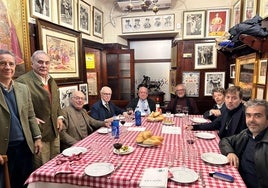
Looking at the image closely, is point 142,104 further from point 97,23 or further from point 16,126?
point 16,126

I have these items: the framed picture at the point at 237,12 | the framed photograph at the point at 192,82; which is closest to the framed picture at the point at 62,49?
the framed photograph at the point at 192,82

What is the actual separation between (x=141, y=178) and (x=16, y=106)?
1.26 meters

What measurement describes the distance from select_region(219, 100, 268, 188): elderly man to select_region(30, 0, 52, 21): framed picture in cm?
243

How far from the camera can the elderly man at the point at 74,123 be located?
2.23 m

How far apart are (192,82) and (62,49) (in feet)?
8.37

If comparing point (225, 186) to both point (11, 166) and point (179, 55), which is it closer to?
point (11, 166)

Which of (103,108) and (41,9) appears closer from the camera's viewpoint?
(41,9)

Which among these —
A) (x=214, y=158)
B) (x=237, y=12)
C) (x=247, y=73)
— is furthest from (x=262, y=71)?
(x=237, y=12)

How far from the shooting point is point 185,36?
3.95 m

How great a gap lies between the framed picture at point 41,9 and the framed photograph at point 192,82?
2.67 m

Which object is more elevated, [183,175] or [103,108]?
[103,108]

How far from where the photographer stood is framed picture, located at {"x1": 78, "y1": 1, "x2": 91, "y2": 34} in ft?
10.9

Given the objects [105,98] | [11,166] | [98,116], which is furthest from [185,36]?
[11,166]

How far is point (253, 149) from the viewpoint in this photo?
4.74ft
